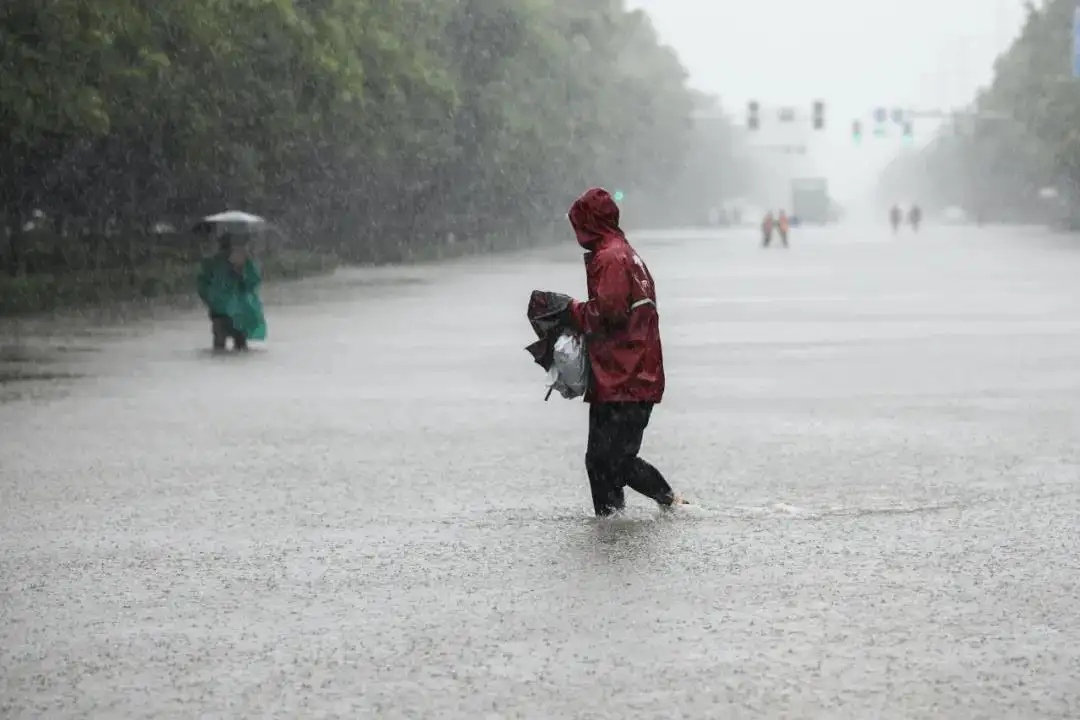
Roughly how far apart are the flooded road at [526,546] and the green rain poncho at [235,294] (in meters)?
2.04

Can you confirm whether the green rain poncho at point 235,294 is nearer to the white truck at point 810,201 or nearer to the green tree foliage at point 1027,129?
the green tree foliage at point 1027,129

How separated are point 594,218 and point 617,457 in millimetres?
1102

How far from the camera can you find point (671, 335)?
2650cm

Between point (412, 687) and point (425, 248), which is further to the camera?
point (425, 248)

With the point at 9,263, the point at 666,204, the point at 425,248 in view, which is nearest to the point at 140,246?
the point at 9,263

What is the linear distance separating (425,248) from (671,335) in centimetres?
3872

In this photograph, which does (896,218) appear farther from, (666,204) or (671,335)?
(671,335)

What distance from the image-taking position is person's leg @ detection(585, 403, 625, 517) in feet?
34.0

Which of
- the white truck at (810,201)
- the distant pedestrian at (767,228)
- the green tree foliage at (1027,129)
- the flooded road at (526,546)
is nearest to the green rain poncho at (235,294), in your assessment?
the flooded road at (526,546)

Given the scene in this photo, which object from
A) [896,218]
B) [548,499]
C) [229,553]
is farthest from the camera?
[896,218]

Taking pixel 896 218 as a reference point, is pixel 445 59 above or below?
above

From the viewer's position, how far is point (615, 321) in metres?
10.1

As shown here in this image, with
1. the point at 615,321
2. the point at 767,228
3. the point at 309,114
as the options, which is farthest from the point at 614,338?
the point at 767,228

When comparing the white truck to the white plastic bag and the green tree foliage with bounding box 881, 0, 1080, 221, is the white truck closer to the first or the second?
the green tree foliage with bounding box 881, 0, 1080, 221
